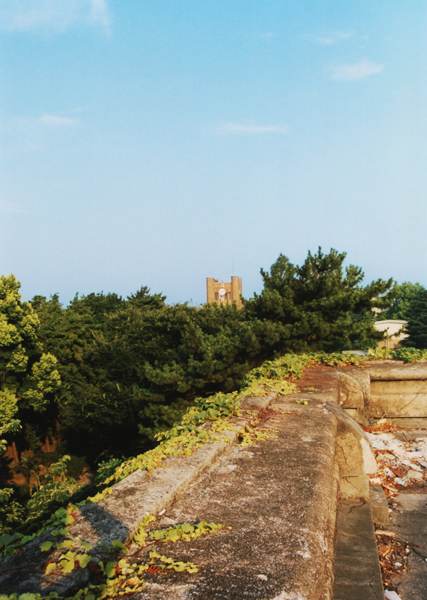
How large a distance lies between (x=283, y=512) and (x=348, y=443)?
4.37ft

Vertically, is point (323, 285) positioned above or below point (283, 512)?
above

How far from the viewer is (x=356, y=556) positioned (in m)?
2.00

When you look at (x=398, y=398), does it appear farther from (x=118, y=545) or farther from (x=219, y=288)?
(x=219, y=288)

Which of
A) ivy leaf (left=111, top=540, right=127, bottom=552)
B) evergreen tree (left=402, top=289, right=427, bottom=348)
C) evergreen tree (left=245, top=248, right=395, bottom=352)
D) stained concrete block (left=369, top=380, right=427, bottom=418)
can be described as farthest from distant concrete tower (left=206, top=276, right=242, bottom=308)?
ivy leaf (left=111, top=540, right=127, bottom=552)

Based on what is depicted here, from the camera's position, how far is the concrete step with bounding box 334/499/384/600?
67.9 inches

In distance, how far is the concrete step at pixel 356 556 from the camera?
173 cm

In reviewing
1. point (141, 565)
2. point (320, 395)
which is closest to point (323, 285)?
point (320, 395)

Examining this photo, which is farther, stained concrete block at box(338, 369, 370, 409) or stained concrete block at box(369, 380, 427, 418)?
stained concrete block at box(369, 380, 427, 418)

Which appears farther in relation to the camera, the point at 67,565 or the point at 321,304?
the point at 321,304

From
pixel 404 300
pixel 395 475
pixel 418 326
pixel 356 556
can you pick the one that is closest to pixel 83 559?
pixel 356 556

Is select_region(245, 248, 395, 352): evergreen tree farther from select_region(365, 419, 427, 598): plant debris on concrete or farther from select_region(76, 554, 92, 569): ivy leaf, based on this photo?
select_region(76, 554, 92, 569): ivy leaf

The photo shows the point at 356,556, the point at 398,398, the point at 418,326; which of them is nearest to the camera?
the point at 356,556

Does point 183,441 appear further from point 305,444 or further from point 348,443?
point 348,443

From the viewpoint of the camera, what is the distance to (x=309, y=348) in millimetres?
10875
